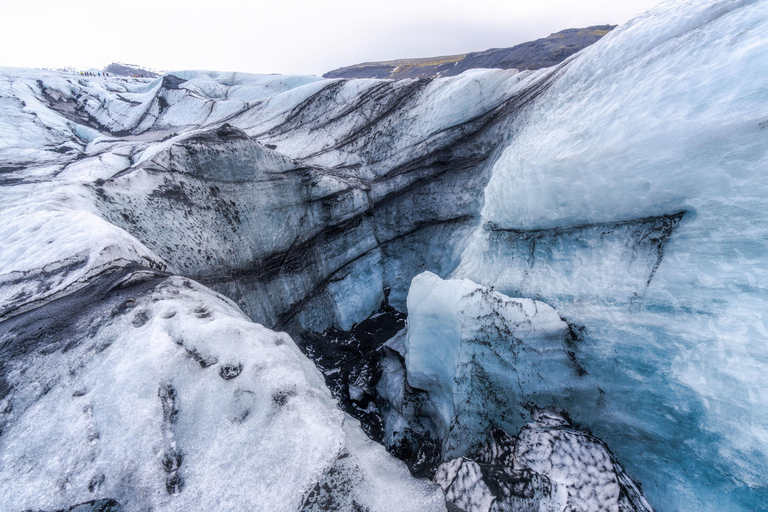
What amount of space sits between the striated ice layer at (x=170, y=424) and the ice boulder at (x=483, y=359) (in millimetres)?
1892

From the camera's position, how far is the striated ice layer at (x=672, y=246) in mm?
2314

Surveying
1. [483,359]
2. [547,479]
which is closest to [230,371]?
[547,479]

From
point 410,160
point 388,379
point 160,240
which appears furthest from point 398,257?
point 160,240

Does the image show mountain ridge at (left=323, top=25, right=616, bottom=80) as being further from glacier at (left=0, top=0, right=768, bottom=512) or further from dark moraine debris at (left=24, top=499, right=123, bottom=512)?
dark moraine debris at (left=24, top=499, right=123, bottom=512)

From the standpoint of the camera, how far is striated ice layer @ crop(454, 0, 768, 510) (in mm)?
2314

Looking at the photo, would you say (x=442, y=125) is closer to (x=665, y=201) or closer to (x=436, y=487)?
(x=665, y=201)

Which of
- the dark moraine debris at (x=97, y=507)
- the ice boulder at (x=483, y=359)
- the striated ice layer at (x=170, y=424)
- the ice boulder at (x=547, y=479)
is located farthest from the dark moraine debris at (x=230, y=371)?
the ice boulder at (x=483, y=359)

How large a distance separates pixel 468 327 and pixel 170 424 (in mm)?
3209

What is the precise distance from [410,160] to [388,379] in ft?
16.8

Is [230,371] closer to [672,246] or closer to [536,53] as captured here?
[672,246]

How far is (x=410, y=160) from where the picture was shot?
7672 millimetres

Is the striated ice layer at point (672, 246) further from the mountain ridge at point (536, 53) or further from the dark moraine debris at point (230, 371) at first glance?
the mountain ridge at point (536, 53)

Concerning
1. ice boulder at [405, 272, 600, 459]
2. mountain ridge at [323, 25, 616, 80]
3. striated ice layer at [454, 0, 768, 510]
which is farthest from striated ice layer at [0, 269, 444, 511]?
mountain ridge at [323, 25, 616, 80]

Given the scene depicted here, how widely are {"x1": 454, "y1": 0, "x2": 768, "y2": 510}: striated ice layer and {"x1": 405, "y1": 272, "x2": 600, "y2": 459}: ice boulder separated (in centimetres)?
26
